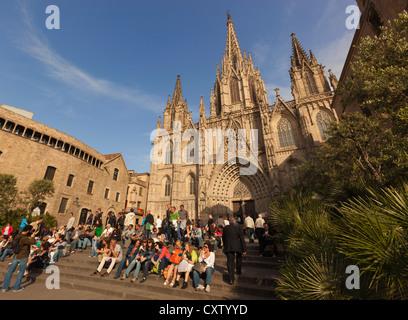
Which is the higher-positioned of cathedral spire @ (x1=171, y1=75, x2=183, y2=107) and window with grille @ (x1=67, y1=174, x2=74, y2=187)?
cathedral spire @ (x1=171, y1=75, x2=183, y2=107)

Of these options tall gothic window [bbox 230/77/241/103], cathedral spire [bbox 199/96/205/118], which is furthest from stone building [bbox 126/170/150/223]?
tall gothic window [bbox 230/77/241/103]

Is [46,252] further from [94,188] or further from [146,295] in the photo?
[94,188]

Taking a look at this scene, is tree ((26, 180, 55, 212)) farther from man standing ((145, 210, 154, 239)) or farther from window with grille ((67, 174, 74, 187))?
man standing ((145, 210, 154, 239))

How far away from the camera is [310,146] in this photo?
19391 mm

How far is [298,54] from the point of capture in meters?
27.0

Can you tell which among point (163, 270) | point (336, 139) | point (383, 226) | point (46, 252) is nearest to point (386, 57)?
point (336, 139)

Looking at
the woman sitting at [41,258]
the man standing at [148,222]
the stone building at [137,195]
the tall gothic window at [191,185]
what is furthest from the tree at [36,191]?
the tall gothic window at [191,185]

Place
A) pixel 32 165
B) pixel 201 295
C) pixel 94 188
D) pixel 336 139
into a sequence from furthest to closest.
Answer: pixel 94 188 < pixel 32 165 < pixel 336 139 < pixel 201 295

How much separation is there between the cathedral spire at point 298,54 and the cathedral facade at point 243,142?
0.45 ft

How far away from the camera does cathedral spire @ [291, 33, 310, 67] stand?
2606 cm

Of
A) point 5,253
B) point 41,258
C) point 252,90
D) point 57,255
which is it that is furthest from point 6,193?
point 252,90

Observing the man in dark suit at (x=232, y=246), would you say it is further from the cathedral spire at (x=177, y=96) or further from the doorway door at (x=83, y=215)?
the cathedral spire at (x=177, y=96)

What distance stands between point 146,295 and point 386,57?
34.4ft

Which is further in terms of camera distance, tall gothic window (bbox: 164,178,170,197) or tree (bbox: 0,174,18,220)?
tall gothic window (bbox: 164,178,170,197)
